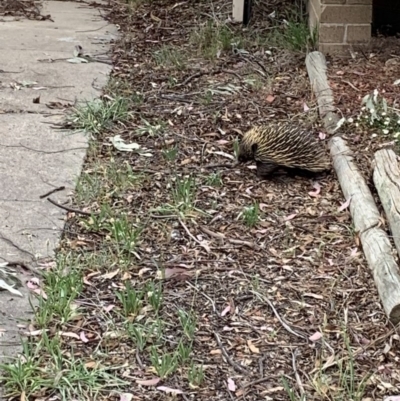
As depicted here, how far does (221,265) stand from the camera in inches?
165

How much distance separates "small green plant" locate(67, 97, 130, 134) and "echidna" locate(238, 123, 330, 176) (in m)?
1.09

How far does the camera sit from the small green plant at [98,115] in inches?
227

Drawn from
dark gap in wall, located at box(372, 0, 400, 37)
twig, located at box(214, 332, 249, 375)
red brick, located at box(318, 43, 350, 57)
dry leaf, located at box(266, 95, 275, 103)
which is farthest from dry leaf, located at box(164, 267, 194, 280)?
dark gap in wall, located at box(372, 0, 400, 37)

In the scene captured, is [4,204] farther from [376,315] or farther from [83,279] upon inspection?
[376,315]

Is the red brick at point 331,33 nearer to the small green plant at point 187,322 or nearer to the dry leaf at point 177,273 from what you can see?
the dry leaf at point 177,273

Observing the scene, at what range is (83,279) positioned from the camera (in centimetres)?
398

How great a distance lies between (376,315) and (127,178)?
1.81 m

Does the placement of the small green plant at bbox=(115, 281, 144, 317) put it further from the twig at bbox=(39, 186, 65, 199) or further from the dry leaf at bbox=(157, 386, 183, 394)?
the twig at bbox=(39, 186, 65, 199)

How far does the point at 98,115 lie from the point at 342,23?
215 centimetres

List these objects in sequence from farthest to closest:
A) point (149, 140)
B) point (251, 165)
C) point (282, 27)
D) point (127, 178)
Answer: point (282, 27) < point (149, 140) < point (251, 165) < point (127, 178)

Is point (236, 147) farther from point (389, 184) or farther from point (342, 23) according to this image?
point (342, 23)

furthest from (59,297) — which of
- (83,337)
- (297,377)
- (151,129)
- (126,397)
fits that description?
(151,129)

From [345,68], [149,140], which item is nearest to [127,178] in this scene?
[149,140]

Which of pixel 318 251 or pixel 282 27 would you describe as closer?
pixel 318 251
